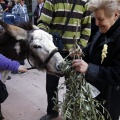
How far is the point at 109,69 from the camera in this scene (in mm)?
1678

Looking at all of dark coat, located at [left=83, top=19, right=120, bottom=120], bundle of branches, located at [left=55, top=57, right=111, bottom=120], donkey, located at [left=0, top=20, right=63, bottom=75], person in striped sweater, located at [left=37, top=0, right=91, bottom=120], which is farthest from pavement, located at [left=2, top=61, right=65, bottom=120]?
bundle of branches, located at [left=55, top=57, right=111, bottom=120]

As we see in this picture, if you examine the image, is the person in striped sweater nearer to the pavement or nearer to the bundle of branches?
the pavement

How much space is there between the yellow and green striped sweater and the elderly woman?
0.90 meters

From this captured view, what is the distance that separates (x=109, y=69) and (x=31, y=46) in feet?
3.39

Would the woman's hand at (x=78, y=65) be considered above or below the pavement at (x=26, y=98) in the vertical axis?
above

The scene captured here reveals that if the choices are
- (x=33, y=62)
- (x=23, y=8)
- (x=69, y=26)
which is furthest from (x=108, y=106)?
(x=23, y=8)

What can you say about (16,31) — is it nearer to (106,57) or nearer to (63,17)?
(63,17)

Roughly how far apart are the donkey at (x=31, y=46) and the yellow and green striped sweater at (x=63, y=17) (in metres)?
0.29

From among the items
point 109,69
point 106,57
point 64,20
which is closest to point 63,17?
point 64,20

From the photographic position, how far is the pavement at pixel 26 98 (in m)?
3.57

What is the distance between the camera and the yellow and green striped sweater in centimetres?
270

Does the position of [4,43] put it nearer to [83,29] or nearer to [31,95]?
[83,29]

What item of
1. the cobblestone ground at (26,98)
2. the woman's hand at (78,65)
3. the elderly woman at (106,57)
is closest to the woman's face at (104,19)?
the elderly woman at (106,57)

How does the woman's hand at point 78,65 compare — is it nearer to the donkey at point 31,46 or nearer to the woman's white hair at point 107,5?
the woman's white hair at point 107,5
